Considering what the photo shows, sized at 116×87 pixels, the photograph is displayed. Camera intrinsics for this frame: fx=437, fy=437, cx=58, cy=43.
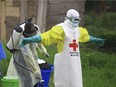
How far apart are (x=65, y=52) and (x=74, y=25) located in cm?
46

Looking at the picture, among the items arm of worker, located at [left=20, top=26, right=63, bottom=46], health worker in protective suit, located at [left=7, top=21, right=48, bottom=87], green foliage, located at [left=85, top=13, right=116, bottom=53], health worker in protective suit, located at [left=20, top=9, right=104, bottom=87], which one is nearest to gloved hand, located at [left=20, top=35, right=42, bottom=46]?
arm of worker, located at [left=20, top=26, right=63, bottom=46]

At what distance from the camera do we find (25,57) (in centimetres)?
710

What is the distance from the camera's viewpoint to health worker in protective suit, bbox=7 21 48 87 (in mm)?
7035

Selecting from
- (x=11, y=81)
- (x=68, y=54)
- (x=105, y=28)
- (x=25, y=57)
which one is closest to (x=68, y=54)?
(x=68, y=54)

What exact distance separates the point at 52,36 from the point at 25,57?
2.34 ft

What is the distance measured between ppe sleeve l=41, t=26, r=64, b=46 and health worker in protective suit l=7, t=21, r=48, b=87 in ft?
1.52

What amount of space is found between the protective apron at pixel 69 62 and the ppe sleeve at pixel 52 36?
93 millimetres

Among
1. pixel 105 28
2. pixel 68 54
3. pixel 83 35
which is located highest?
pixel 83 35

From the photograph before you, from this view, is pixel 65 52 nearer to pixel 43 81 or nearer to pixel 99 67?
pixel 43 81

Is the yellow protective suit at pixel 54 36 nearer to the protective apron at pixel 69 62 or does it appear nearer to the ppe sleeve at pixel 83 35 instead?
the protective apron at pixel 69 62

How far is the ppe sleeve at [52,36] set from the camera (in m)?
6.59

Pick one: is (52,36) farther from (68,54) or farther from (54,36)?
(68,54)

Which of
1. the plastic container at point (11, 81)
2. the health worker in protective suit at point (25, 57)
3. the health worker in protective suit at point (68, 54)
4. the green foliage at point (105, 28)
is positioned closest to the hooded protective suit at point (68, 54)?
the health worker in protective suit at point (68, 54)

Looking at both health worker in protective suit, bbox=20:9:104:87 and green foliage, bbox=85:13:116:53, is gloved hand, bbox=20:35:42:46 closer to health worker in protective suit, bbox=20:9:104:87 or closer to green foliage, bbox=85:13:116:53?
health worker in protective suit, bbox=20:9:104:87
